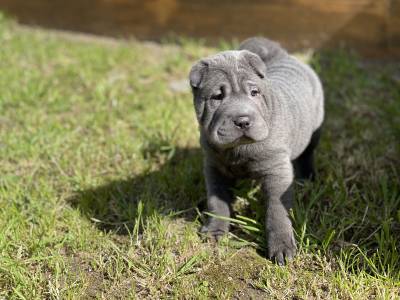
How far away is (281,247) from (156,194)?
125 centimetres

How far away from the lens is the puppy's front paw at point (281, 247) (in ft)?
12.7

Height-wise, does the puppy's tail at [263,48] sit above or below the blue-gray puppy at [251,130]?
above

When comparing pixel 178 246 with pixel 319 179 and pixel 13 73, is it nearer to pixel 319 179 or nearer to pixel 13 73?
pixel 319 179

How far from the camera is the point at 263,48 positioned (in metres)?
4.82

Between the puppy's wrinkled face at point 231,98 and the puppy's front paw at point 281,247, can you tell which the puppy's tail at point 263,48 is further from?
the puppy's front paw at point 281,247

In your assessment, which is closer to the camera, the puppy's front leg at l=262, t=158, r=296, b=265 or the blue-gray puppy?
the blue-gray puppy

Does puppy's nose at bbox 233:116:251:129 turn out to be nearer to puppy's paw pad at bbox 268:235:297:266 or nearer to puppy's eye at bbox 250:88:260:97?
puppy's eye at bbox 250:88:260:97

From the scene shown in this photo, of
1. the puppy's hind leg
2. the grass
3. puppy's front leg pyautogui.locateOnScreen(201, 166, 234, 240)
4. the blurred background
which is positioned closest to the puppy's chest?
puppy's front leg pyautogui.locateOnScreen(201, 166, 234, 240)

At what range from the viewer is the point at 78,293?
12.1 ft

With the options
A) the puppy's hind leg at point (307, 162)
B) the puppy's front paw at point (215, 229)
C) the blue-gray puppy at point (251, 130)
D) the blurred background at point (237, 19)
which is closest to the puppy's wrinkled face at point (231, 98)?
the blue-gray puppy at point (251, 130)

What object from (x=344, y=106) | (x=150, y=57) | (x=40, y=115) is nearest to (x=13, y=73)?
(x=40, y=115)

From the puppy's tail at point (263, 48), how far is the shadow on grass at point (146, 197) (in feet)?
3.46

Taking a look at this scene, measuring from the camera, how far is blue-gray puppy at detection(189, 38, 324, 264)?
3.77 m

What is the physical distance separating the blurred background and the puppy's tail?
235 centimetres
